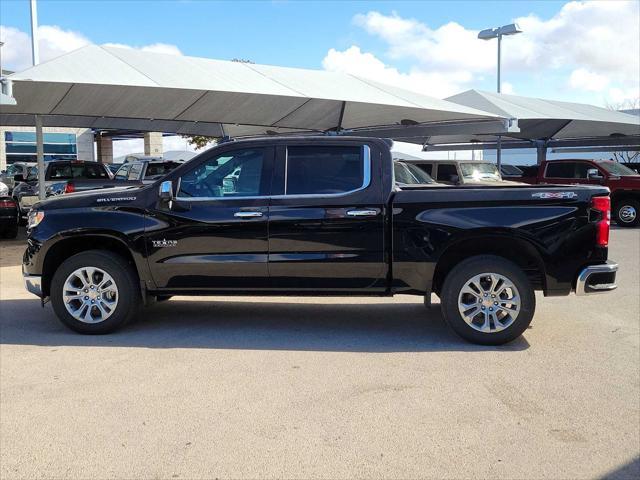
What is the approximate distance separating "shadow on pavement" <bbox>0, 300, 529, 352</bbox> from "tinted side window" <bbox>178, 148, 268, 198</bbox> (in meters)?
1.40

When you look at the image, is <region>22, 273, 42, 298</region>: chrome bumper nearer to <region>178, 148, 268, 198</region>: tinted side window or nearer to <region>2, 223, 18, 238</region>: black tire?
<region>178, 148, 268, 198</region>: tinted side window

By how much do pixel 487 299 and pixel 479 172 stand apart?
1191 cm

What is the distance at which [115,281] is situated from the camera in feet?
20.7

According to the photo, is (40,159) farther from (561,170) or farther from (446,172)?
(561,170)

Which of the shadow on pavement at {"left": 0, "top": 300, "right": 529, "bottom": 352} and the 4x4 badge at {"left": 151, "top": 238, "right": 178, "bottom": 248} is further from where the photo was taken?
the 4x4 badge at {"left": 151, "top": 238, "right": 178, "bottom": 248}

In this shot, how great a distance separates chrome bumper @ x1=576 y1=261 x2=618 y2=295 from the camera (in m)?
5.84

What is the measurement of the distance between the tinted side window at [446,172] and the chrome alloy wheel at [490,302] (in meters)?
10.9

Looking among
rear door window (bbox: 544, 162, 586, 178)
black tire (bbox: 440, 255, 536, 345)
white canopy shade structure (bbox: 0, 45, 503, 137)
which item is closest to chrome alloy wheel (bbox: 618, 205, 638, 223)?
rear door window (bbox: 544, 162, 586, 178)

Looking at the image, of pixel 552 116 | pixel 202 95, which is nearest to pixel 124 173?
pixel 202 95

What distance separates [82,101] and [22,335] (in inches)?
309

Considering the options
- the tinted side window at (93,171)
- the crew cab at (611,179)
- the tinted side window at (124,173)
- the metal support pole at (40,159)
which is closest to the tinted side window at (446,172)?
the crew cab at (611,179)

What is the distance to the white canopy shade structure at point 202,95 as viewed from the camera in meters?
11.1

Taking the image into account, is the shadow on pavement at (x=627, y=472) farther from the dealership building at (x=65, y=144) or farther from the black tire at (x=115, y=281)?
the dealership building at (x=65, y=144)

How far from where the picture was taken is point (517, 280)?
5898mm
